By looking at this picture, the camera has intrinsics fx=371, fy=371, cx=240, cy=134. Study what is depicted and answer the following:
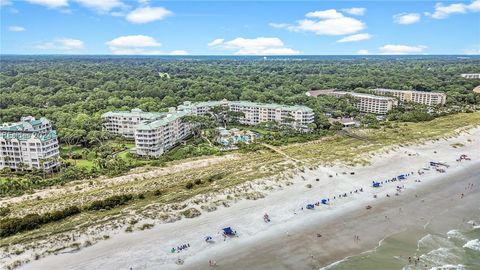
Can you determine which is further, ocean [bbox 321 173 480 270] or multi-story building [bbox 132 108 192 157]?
multi-story building [bbox 132 108 192 157]

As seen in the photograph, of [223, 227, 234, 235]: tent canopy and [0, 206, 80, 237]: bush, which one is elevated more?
[0, 206, 80, 237]: bush

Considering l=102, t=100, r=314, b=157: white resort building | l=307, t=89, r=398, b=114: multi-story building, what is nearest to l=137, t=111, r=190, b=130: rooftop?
l=102, t=100, r=314, b=157: white resort building

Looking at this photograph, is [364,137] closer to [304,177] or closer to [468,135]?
[468,135]

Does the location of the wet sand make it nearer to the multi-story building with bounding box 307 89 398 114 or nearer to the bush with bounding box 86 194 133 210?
the bush with bounding box 86 194 133 210

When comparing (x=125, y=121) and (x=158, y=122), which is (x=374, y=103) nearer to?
(x=158, y=122)

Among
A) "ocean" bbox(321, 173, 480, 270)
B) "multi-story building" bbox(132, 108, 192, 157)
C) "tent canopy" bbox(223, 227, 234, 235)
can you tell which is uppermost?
"multi-story building" bbox(132, 108, 192, 157)

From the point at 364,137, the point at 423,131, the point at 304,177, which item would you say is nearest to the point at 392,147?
the point at 364,137

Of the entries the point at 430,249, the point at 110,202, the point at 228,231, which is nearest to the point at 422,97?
the point at 430,249
